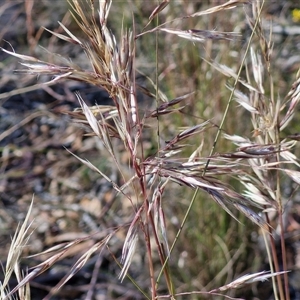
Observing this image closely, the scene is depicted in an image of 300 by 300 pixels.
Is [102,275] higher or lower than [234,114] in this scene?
lower

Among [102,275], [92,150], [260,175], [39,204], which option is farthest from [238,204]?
[92,150]

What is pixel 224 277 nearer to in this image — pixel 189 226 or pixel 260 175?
pixel 189 226

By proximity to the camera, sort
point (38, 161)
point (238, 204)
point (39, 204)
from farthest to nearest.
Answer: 1. point (38, 161)
2. point (39, 204)
3. point (238, 204)

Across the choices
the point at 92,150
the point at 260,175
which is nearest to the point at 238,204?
the point at 260,175

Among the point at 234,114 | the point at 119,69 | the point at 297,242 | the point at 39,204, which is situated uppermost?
the point at 119,69

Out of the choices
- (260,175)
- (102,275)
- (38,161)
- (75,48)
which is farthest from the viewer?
(75,48)

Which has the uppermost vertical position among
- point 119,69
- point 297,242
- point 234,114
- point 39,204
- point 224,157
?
point 119,69

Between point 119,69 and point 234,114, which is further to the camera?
point 234,114

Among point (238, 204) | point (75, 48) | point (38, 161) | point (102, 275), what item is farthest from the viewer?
point (75, 48)

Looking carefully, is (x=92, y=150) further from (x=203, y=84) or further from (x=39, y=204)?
(x=203, y=84)

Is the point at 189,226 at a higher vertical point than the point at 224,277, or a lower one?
higher
